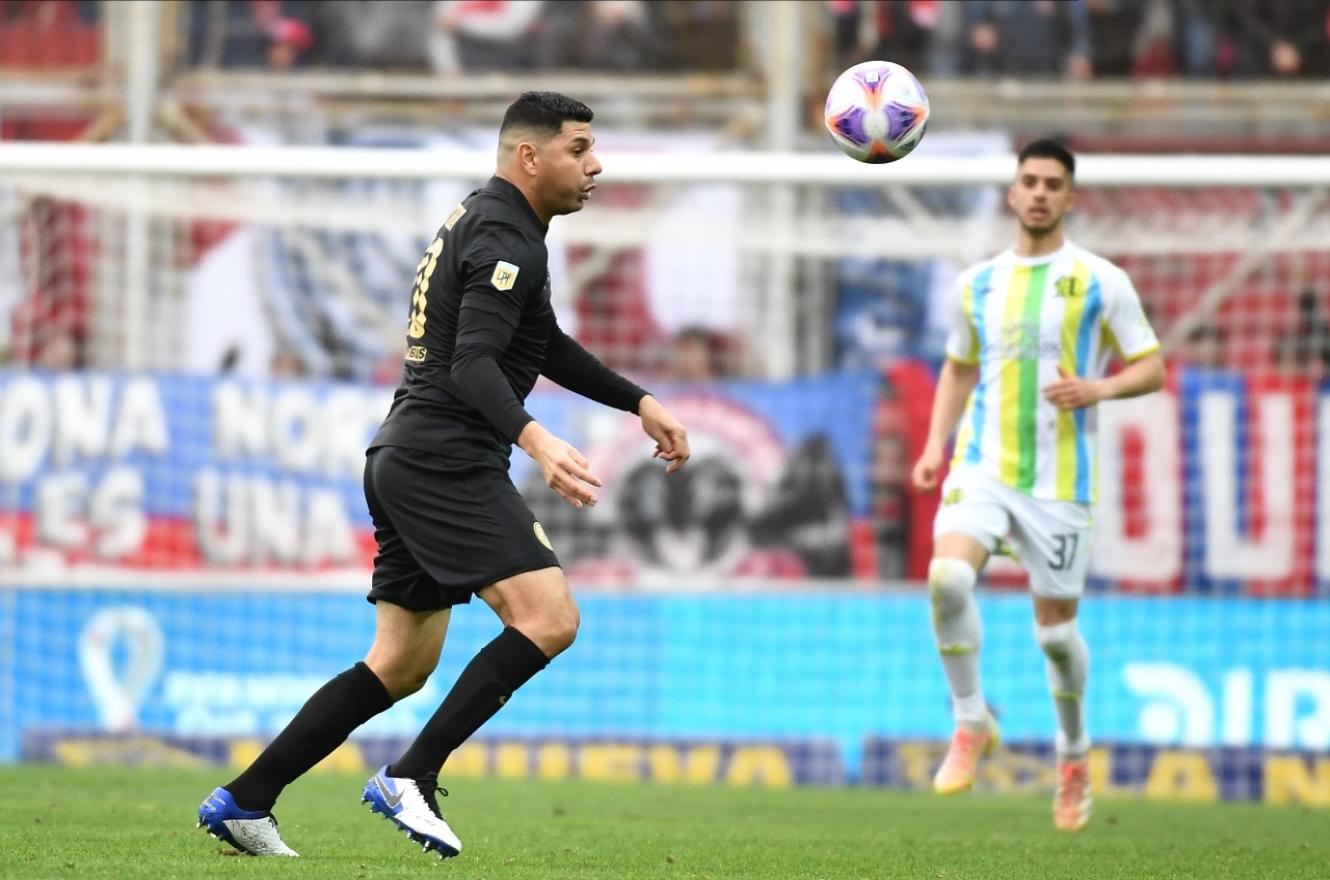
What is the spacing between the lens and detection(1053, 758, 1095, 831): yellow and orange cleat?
800cm

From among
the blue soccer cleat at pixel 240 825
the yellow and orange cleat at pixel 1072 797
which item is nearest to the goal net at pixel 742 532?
the yellow and orange cleat at pixel 1072 797

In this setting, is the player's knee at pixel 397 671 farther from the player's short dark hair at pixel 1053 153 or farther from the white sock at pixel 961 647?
the player's short dark hair at pixel 1053 153

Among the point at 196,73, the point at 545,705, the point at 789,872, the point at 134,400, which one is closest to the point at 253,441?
the point at 134,400

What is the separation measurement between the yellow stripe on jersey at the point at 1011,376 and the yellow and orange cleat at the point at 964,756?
0.92 m

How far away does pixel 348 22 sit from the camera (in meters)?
16.2

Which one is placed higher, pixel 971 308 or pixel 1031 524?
pixel 971 308

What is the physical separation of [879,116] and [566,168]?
168 centimetres

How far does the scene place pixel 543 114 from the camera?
5879 mm

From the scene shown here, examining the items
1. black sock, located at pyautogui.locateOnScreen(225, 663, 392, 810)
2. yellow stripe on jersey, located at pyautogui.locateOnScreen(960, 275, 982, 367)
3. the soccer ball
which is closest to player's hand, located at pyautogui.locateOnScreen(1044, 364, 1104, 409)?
yellow stripe on jersey, located at pyautogui.locateOnScreen(960, 275, 982, 367)

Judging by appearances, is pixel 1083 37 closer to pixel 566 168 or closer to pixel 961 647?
pixel 961 647

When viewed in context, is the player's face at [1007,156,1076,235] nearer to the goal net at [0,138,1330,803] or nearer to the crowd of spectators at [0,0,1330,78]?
the goal net at [0,138,1330,803]

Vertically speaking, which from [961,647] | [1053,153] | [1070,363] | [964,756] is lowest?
[964,756]

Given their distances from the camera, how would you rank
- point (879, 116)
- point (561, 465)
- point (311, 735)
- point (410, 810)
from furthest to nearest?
point (879, 116), point (311, 735), point (410, 810), point (561, 465)

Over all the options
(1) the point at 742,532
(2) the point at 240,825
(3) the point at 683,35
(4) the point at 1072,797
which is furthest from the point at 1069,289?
(3) the point at 683,35
